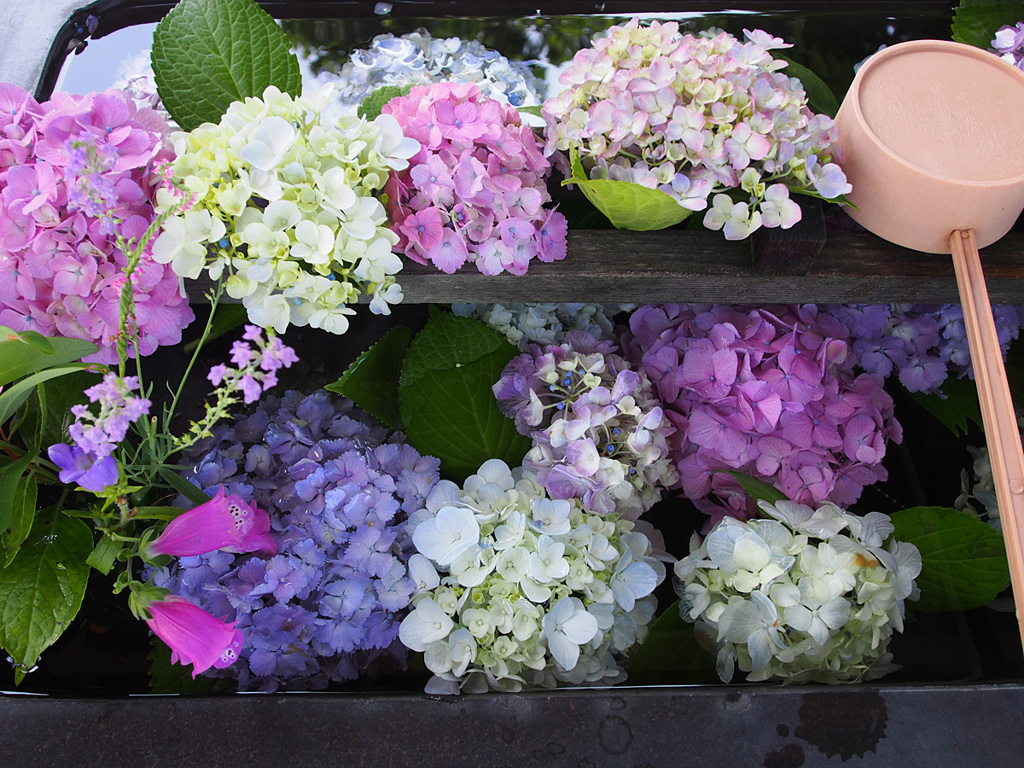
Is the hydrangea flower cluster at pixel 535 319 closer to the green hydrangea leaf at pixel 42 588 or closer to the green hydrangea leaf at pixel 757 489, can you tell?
the green hydrangea leaf at pixel 757 489

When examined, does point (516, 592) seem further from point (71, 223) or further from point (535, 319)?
point (71, 223)

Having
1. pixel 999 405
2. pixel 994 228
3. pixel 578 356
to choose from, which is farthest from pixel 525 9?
pixel 999 405

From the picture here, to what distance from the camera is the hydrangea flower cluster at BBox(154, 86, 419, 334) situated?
597 millimetres

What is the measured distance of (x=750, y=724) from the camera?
27.1 inches

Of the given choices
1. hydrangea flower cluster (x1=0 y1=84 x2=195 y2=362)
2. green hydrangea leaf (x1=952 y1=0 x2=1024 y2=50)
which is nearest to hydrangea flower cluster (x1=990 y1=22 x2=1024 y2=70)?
green hydrangea leaf (x1=952 y1=0 x2=1024 y2=50)

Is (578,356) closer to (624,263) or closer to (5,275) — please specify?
(624,263)

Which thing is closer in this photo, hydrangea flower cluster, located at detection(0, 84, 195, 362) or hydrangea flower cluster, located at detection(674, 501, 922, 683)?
hydrangea flower cluster, located at detection(0, 84, 195, 362)

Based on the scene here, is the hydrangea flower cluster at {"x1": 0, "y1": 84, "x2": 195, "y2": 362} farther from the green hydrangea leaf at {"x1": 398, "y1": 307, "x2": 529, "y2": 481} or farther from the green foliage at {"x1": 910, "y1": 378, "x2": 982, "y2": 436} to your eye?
the green foliage at {"x1": 910, "y1": 378, "x2": 982, "y2": 436}

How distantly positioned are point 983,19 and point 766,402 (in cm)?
72

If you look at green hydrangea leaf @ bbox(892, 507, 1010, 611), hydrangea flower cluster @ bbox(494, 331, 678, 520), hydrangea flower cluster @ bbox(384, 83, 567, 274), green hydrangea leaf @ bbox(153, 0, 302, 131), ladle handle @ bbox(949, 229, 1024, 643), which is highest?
green hydrangea leaf @ bbox(153, 0, 302, 131)

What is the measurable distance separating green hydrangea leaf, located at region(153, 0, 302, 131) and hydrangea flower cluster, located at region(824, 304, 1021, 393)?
28.6 inches

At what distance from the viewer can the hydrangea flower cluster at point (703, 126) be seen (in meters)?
0.64

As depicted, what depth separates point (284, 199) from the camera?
606 millimetres

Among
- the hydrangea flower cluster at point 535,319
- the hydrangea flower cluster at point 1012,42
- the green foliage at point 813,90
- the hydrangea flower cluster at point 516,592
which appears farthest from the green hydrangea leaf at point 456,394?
the hydrangea flower cluster at point 1012,42
